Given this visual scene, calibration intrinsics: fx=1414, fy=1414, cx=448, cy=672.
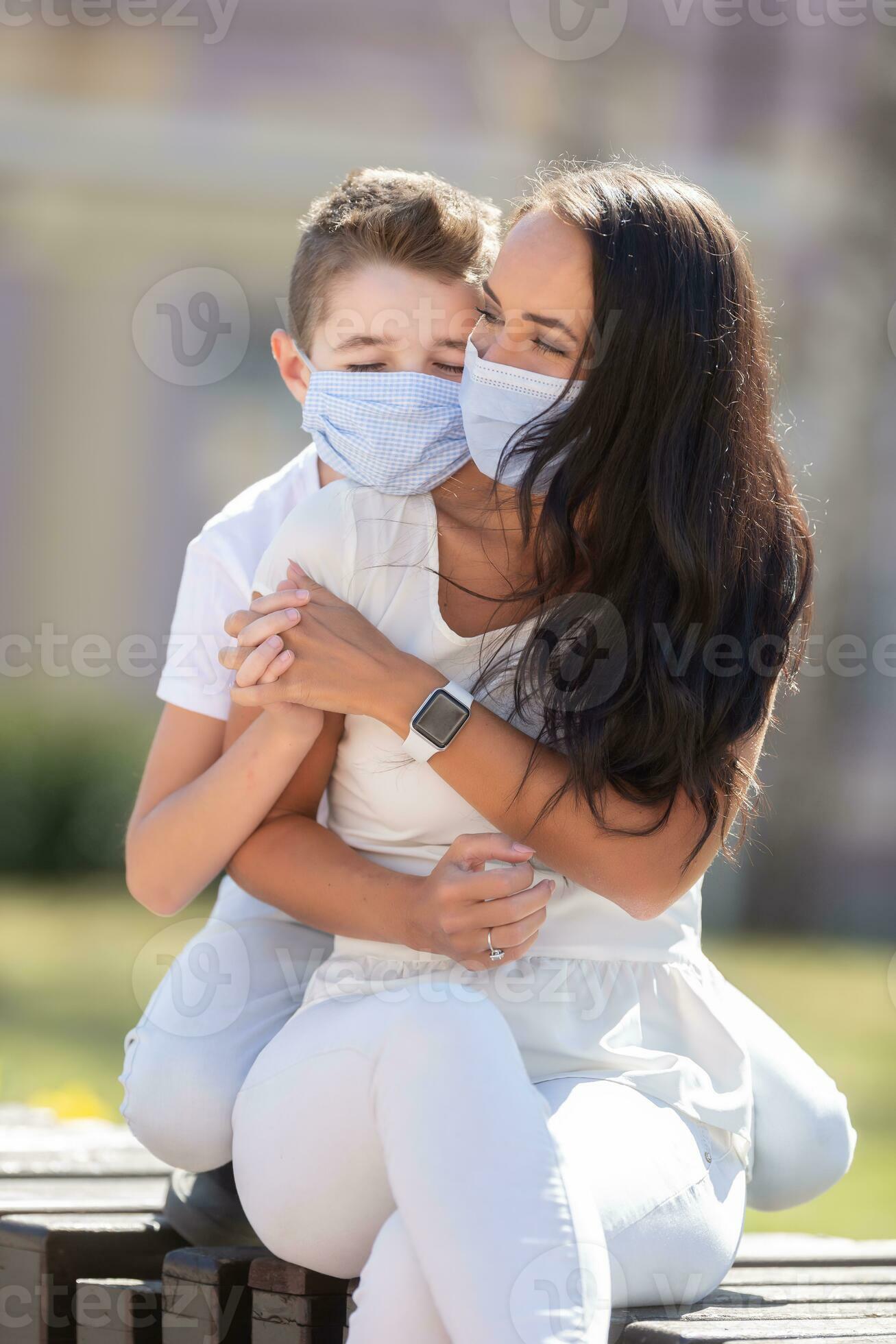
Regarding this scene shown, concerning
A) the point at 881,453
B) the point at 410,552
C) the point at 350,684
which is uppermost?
the point at 881,453

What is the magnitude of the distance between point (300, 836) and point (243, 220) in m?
8.22

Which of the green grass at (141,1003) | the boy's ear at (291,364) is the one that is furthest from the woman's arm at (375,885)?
the green grass at (141,1003)

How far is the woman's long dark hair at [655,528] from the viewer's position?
1925 mm

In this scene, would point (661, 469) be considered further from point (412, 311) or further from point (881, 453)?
point (881, 453)

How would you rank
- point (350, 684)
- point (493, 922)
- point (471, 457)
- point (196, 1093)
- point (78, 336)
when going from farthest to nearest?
point (78, 336), point (471, 457), point (196, 1093), point (350, 684), point (493, 922)

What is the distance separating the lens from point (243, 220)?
9500mm

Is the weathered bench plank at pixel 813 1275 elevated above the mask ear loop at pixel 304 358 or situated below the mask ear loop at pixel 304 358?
below

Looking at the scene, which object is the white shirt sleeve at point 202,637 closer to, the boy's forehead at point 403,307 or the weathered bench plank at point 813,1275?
the boy's forehead at point 403,307

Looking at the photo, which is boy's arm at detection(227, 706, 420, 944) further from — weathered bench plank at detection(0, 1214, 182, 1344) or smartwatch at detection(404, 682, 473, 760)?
weathered bench plank at detection(0, 1214, 182, 1344)

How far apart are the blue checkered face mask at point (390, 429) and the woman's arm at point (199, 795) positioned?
0.43 metres

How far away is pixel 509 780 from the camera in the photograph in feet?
6.14

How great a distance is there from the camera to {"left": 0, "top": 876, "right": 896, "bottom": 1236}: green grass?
14.6ft

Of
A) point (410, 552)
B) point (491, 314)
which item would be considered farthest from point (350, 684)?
point (491, 314)

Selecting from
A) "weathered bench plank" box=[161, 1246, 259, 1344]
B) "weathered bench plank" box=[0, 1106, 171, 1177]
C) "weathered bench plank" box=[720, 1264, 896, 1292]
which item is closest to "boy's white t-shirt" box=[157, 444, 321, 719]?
"weathered bench plank" box=[161, 1246, 259, 1344]
